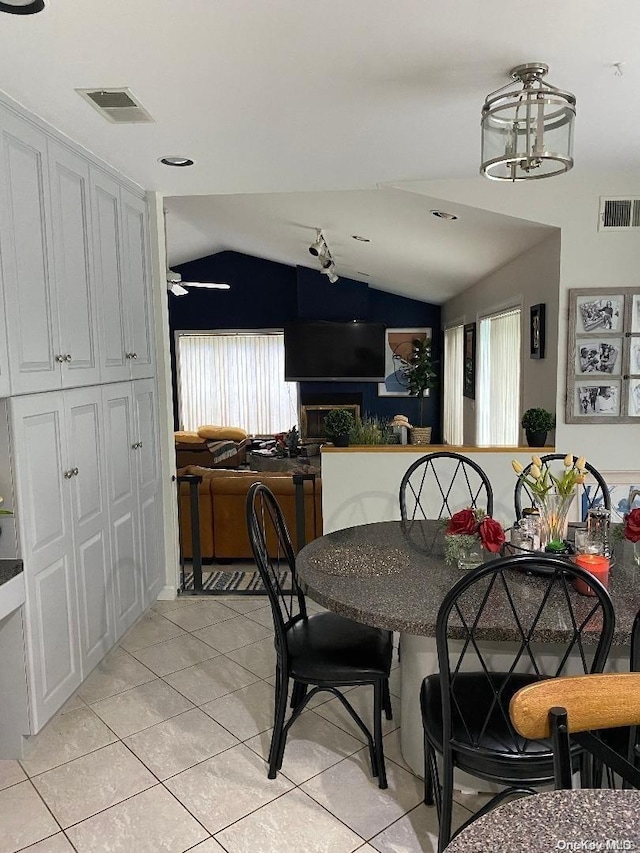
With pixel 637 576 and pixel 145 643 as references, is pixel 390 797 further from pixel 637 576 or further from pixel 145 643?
pixel 145 643

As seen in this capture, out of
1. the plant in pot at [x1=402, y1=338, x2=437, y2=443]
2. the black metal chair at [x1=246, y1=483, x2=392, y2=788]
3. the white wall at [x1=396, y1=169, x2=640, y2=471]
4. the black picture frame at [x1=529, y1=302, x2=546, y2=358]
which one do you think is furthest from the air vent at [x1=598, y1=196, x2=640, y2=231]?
the plant in pot at [x1=402, y1=338, x2=437, y2=443]

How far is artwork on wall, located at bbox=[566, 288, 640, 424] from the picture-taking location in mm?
3654

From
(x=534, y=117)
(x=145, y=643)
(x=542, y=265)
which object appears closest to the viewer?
(x=534, y=117)

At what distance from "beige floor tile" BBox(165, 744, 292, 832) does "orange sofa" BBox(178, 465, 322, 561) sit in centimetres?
217

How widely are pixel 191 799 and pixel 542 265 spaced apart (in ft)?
A: 11.5

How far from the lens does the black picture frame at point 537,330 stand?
4043 mm

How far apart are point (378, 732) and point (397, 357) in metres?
7.67

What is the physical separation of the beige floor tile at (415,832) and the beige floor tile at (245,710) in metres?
0.73

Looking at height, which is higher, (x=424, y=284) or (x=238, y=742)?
(x=424, y=284)

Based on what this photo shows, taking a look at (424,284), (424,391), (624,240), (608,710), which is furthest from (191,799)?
(424,391)

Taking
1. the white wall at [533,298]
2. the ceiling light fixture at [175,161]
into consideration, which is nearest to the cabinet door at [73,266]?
the ceiling light fixture at [175,161]

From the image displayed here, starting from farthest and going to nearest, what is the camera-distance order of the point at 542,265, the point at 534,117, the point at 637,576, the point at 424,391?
the point at 424,391
the point at 542,265
the point at 637,576
the point at 534,117

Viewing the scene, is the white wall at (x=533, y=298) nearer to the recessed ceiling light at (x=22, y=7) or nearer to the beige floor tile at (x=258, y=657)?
the beige floor tile at (x=258, y=657)

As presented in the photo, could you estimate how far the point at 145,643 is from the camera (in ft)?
11.2
